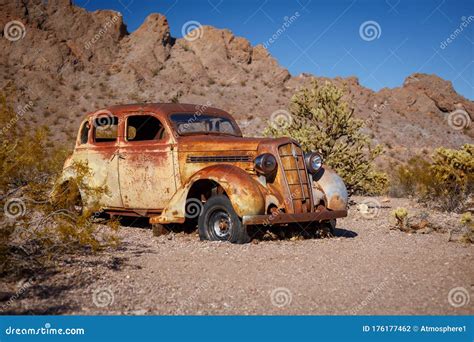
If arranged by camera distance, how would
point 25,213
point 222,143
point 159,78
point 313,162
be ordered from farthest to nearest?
point 159,78, point 313,162, point 222,143, point 25,213

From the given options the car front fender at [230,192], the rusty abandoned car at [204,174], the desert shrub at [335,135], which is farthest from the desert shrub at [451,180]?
the car front fender at [230,192]

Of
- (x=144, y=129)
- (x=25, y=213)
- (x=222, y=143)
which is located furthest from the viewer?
(x=144, y=129)

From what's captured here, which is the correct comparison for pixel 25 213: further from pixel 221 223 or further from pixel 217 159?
pixel 217 159

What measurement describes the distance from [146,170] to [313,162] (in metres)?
2.46

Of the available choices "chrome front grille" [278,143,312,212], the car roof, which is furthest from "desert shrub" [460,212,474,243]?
the car roof

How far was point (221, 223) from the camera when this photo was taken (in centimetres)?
679

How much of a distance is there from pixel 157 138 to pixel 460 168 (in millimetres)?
7067

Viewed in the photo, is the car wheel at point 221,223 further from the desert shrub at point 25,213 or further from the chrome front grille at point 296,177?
the desert shrub at point 25,213

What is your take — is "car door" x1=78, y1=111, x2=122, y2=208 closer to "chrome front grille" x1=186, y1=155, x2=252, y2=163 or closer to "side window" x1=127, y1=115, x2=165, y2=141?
"side window" x1=127, y1=115, x2=165, y2=141

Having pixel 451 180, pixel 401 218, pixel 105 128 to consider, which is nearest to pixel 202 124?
pixel 105 128

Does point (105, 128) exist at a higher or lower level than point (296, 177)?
higher

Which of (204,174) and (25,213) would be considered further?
(204,174)

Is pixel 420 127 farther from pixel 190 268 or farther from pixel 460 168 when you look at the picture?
pixel 190 268

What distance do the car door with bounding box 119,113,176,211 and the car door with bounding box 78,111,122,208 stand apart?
17 centimetres
